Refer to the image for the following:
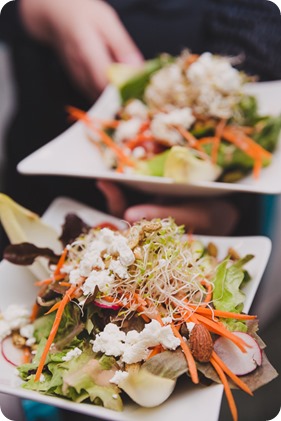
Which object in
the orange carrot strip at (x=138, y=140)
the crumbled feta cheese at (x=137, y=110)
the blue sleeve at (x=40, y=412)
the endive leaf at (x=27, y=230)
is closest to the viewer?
the blue sleeve at (x=40, y=412)

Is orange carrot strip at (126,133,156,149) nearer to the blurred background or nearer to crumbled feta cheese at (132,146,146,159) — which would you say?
crumbled feta cheese at (132,146,146,159)

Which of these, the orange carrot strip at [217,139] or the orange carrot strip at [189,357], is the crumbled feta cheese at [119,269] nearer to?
the orange carrot strip at [189,357]

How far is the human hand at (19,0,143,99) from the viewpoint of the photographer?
7.28 feet

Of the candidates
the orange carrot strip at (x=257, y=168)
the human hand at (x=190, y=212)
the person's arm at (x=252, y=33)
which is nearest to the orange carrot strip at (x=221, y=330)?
the human hand at (x=190, y=212)

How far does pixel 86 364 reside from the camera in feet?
3.32

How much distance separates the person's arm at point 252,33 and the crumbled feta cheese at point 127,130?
696mm

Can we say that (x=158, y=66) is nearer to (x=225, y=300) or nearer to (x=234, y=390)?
(x=225, y=300)

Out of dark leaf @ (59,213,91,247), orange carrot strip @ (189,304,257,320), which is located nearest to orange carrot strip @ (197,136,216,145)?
dark leaf @ (59,213,91,247)

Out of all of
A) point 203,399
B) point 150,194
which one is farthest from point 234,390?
point 150,194

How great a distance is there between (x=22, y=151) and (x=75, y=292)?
1408 millimetres

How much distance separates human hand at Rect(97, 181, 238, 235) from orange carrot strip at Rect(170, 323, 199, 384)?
479mm

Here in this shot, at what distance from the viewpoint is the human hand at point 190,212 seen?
151cm

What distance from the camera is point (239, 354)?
1.00m

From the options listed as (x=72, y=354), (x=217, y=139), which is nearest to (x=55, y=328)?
(x=72, y=354)
